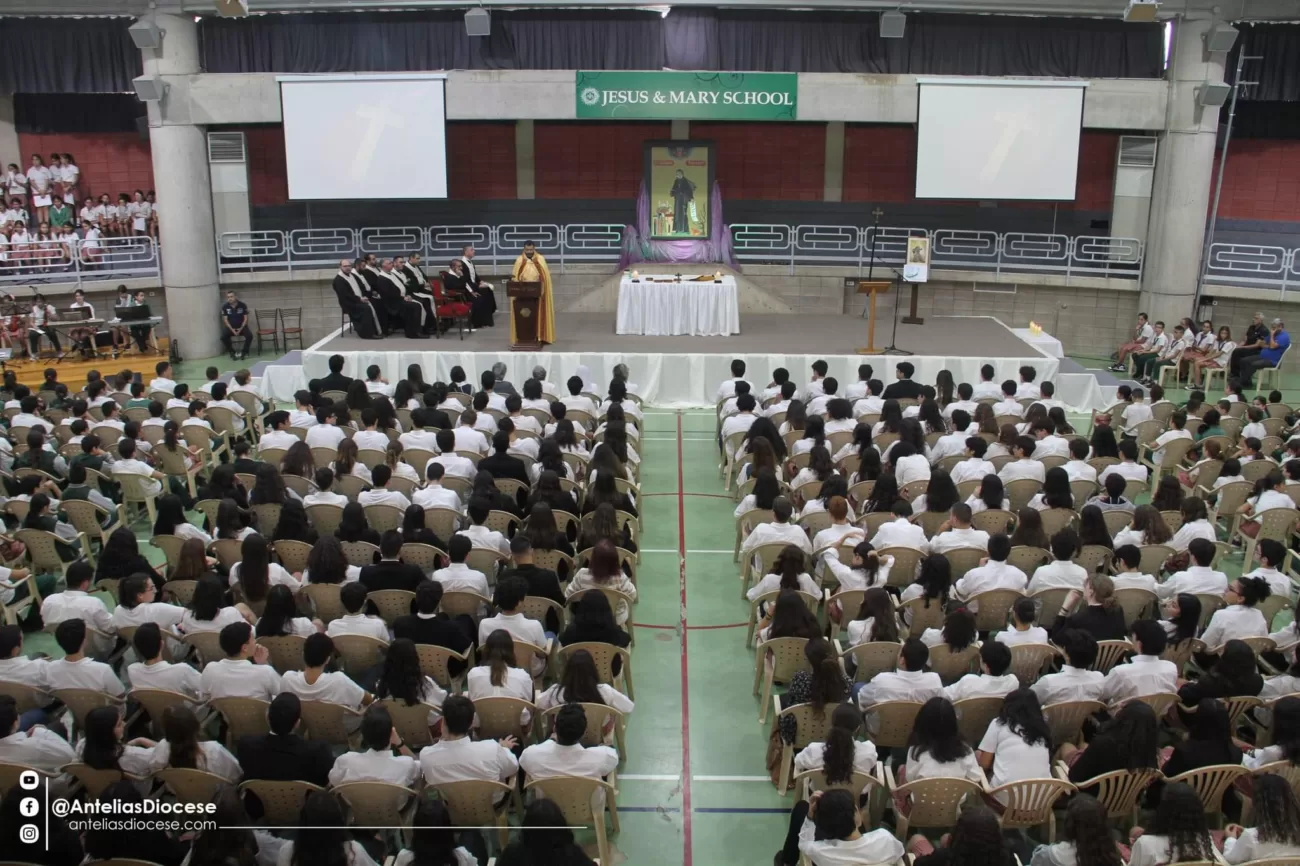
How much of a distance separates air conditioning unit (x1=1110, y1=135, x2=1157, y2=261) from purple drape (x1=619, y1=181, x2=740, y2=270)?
6.70 meters

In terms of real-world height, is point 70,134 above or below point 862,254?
above

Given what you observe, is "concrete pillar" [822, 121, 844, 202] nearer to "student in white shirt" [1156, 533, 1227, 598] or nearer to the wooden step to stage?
the wooden step to stage

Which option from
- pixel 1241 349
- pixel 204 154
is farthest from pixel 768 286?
pixel 204 154

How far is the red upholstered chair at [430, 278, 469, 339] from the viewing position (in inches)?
671

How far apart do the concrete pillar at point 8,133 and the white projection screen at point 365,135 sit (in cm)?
650

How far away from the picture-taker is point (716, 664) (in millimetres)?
8414

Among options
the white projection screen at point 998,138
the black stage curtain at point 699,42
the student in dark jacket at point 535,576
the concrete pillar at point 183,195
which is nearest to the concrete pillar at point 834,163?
the black stage curtain at point 699,42

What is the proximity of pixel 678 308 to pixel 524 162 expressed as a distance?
23.4 ft

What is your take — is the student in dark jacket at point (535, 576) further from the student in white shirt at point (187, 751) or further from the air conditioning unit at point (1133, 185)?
the air conditioning unit at point (1133, 185)

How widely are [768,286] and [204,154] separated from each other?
386 inches

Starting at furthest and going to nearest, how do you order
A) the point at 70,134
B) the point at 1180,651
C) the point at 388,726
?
1. the point at 70,134
2. the point at 1180,651
3. the point at 388,726

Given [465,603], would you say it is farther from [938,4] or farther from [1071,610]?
[938,4]

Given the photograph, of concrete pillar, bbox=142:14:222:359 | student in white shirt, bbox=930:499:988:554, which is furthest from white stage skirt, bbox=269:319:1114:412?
student in white shirt, bbox=930:499:988:554

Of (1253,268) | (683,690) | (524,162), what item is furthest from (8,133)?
(1253,268)
